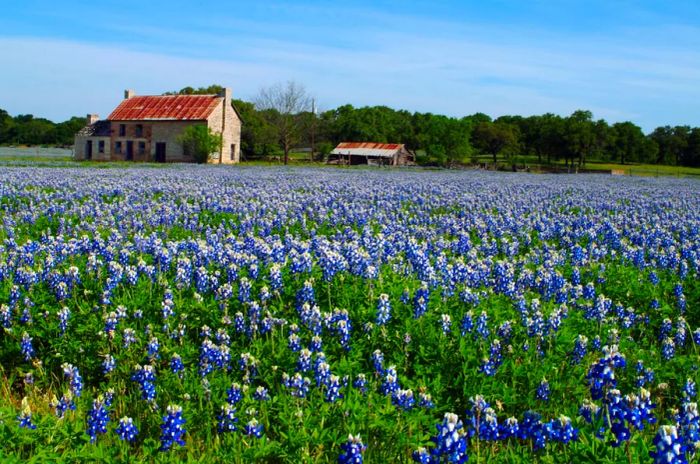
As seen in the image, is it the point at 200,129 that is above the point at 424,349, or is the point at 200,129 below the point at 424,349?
above

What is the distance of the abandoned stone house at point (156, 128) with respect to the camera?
58.9 meters

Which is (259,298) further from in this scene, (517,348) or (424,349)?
(517,348)

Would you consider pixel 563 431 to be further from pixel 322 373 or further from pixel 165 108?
pixel 165 108

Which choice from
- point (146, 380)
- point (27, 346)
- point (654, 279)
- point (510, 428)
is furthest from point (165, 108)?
point (510, 428)

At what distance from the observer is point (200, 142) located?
53.5 meters

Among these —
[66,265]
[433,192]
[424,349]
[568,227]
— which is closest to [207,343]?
[424,349]

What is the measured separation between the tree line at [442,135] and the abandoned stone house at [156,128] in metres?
10.2

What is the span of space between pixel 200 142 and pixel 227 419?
52109 mm

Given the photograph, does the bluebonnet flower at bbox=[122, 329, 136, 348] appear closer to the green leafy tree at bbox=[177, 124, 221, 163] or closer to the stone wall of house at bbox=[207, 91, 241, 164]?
the green leafy tree at bbox=[177, 124, 221, 163]

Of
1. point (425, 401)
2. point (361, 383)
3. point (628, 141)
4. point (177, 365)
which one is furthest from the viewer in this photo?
point (628, 141)

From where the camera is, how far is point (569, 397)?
4.23 meters

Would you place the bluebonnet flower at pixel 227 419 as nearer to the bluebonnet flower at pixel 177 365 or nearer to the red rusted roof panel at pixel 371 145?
the bluebonnet flower at pixel 177 365

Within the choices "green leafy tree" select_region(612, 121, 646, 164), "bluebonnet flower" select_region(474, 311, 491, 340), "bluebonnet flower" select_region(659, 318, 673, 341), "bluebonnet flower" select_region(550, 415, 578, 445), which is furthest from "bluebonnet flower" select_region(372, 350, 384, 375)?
"green leafy tree" select_region(612, 121, 646, 164)

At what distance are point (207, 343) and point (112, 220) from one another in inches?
273
